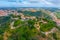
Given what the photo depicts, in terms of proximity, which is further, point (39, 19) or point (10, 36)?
point (39, 19)

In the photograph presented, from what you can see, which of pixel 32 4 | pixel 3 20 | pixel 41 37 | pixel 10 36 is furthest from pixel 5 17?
pixel 41 37

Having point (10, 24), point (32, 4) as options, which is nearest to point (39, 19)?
point (32, 4)

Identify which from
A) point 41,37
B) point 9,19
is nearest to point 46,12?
point 41,37

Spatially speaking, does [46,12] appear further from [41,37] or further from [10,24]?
[10,24]

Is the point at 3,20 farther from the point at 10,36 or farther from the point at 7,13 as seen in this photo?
the point at 10,36

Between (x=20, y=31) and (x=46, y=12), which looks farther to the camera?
(x=46, y=12)

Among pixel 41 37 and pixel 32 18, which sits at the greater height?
pixel 32 18

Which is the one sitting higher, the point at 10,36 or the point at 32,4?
the point at 32,4

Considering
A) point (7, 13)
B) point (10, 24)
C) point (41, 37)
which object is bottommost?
point (41, 37)
